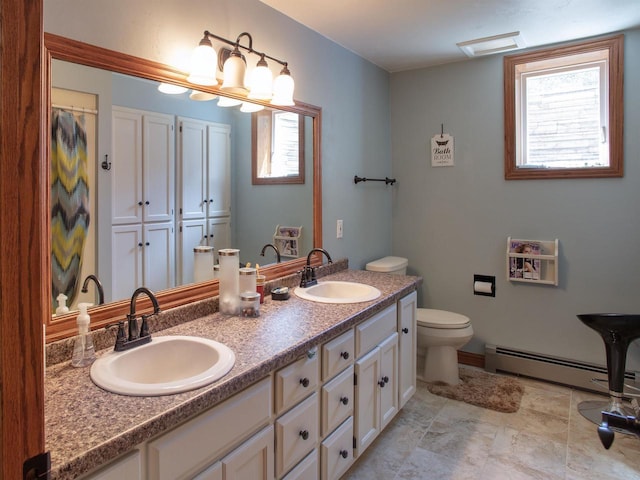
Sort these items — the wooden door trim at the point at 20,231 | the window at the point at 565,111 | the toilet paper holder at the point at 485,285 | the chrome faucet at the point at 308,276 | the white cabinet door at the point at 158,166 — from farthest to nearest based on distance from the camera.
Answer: the toilet paper holder at the point at 485,285
the window at the point at 565,111
the chrome faucet at the point at 308,276
the white cabinet door at the point at 158,166
the wooden door trim at the point at 20,231

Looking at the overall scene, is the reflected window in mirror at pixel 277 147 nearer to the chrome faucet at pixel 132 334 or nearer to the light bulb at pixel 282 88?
the light bulb at pixel 282 88

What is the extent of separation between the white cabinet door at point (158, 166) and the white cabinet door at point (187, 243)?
0.09 m

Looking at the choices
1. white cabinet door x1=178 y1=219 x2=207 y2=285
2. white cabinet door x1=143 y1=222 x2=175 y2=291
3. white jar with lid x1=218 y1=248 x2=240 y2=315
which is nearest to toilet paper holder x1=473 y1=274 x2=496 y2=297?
white jar with lid x1=218 y1=248 x2=240 y2=315

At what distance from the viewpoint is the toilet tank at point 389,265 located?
9.89 ft

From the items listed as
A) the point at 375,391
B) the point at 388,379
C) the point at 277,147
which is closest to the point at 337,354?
the point at 375,391

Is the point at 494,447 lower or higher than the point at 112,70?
lower

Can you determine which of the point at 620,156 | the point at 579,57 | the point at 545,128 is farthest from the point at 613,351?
the point at 579,57

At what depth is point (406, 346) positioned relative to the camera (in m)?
2.41

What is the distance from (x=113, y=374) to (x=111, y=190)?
0.64m

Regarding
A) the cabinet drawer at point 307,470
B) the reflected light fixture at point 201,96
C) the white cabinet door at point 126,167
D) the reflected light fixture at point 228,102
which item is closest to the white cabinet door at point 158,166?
the white cabinet door at point 126,167

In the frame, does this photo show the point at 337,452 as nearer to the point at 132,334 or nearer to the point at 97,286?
the point at 132,334

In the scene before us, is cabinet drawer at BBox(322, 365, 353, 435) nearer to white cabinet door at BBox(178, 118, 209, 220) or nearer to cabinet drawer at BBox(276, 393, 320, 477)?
cabinet drawer at BBox(276, 393, 320, 477)

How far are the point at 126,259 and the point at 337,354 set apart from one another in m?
0.88

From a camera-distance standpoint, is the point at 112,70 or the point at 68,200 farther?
the point at 112,70
